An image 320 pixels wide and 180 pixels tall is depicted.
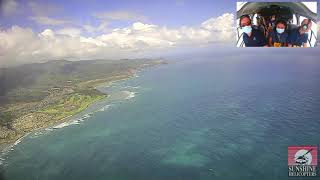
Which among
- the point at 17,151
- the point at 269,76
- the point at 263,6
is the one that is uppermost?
the point at 263,6

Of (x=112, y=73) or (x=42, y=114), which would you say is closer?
(x=42, y=114)

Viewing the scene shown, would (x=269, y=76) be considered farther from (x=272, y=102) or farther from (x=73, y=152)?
(x=73, y=152)

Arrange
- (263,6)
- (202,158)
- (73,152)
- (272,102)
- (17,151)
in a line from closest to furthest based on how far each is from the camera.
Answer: (263,6), (202,158), (73,152), (17,151), (272,102)

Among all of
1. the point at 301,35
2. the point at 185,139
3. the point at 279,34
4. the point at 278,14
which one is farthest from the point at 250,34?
the point at 185,139

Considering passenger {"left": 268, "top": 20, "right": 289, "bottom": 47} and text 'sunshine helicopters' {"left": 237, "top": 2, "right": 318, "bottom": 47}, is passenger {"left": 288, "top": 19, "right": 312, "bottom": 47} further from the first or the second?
passenger {"left": 268, "top": 20, "right": 289, "bottom": 47}

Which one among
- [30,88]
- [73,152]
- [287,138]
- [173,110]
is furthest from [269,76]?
[30,88]

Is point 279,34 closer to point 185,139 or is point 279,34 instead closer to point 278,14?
point 278,14
